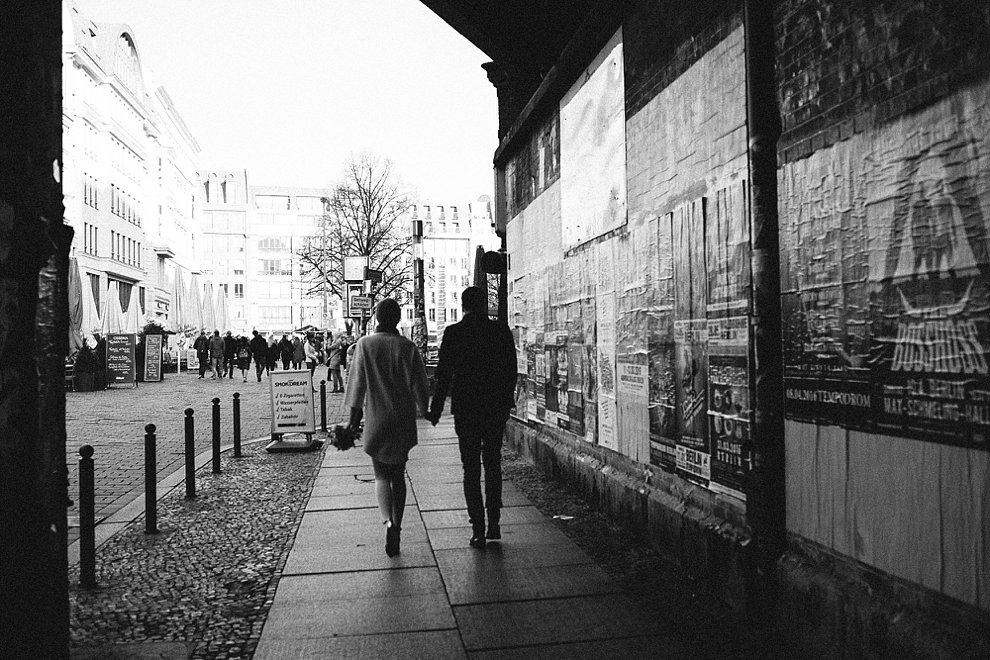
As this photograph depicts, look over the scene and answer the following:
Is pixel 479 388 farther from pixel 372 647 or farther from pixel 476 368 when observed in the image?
pixel 372 647

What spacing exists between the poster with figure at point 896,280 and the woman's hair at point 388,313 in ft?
10.2

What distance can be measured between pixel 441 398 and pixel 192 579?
7.11 feet

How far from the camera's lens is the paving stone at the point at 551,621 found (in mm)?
4578

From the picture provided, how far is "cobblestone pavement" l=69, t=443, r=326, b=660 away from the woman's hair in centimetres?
179

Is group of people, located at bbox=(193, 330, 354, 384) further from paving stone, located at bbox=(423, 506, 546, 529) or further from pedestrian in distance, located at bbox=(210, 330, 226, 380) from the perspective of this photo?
paving stone, located at bbox=(423, 506, 546, 529)

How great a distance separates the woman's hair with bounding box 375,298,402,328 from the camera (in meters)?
6.81

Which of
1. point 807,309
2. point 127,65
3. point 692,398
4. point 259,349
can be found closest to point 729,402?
point 692,398

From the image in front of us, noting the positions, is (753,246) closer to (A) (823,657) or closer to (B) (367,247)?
(A) (823,657)

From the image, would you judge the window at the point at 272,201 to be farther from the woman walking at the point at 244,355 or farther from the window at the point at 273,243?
the woman walking at the point at 244,355

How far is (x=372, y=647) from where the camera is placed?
4469mm

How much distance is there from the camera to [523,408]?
12.0 m

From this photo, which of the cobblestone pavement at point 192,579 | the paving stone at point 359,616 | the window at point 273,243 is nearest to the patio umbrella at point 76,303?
the cobblestone pavement at point 192,579

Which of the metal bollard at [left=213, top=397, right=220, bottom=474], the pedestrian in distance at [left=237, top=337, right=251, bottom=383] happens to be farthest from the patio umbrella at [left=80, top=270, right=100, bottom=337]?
the metal bollard at [left=213, top=397, right=220, bottom=474]

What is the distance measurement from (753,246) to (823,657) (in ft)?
6.58
